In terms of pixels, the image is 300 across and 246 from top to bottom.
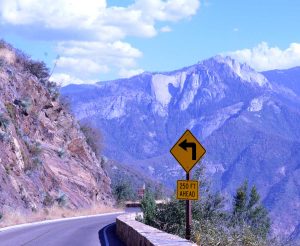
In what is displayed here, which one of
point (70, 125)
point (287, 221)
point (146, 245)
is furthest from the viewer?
point (287, 221)

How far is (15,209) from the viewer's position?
3638cm

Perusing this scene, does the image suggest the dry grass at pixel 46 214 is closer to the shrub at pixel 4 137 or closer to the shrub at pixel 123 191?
the shrub at pixel 4 137

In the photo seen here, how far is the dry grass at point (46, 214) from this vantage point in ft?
108

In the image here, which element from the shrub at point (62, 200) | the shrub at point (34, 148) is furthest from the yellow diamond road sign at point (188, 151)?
the shrub at point (34, 148)

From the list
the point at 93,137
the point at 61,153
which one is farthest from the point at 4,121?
the point at 93,137

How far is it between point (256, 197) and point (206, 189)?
103 ft

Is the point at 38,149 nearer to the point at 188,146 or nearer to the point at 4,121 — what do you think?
the point at 4,121

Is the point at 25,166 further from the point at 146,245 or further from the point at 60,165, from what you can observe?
the point at 146,245

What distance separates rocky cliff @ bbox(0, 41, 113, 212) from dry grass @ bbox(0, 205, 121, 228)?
62 centimetres

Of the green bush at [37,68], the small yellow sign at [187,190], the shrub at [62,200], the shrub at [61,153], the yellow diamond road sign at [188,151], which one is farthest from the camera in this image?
the green bush at [37,68]

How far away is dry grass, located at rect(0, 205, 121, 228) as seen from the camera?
32775 mm

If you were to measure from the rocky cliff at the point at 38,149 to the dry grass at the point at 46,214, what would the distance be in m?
0.62

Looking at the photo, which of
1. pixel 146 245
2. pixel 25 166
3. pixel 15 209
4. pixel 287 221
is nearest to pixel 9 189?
pixel 15 209

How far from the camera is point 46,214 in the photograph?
1601 inches
